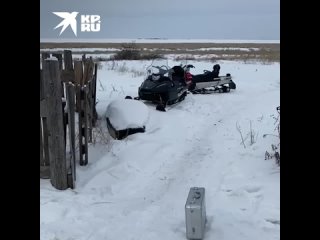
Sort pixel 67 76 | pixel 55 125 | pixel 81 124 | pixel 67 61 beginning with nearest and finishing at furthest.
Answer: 1. pixel 55 125
2. pixel 81 124
3. pixel 67 76
4. pixel 67 61

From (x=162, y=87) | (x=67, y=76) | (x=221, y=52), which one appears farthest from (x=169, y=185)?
(x=221, y=52)

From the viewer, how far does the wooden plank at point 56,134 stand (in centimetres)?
567

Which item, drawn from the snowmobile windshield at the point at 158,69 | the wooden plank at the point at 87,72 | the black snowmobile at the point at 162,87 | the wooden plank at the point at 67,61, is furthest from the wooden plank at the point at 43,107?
the snowmobile windshield at the point at 158,69

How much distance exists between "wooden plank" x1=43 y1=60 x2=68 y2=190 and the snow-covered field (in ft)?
0.59

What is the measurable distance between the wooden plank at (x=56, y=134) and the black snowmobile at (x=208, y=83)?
31.0 feet

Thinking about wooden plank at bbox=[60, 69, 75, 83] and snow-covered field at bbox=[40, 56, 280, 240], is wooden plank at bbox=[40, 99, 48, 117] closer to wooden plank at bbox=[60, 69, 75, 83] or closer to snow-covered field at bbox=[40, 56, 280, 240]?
snow-covered field at bbox=[40, 56, 280, 240]

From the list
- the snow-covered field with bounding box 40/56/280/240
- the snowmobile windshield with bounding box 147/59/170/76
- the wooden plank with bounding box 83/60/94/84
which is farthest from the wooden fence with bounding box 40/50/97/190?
the snowmobile windshield with bounding box 147/59/170/76

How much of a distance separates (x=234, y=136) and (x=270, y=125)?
1.16 m

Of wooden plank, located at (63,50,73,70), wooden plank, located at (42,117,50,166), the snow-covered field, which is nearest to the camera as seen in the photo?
the snow-covered field

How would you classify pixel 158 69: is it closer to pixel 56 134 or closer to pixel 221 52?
pixel 56 134

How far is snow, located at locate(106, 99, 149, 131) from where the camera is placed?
861cm

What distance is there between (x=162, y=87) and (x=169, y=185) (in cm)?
586

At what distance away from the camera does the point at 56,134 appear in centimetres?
579
